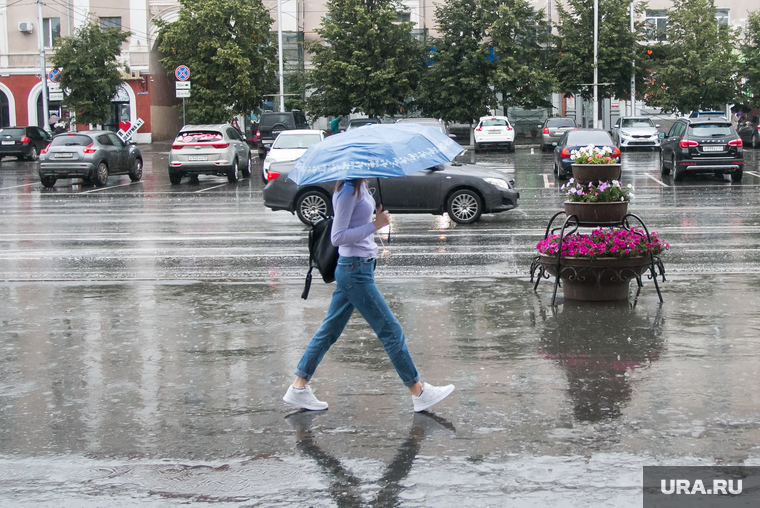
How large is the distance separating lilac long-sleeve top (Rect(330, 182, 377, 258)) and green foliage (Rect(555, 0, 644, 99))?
151ft

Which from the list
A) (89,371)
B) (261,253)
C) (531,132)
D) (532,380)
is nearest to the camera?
(532,380)

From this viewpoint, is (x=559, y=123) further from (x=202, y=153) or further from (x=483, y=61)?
(x=202, y=153)

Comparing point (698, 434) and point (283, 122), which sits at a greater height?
point (283, 122)

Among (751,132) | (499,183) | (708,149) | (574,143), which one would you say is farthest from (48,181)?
(751,132)

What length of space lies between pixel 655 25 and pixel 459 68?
46.5 feet

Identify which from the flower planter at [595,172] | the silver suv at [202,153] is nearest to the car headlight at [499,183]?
the flower planter at [595,172]

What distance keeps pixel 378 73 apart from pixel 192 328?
40278mm

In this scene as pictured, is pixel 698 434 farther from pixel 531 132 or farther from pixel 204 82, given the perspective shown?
pixel 531 132

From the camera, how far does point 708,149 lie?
24.2 metres

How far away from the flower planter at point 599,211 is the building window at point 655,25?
4476 cm

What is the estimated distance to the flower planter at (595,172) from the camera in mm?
8898

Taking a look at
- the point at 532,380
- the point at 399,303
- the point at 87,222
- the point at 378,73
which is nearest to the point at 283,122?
the point at 378,73

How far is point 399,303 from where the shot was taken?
29.7 feet

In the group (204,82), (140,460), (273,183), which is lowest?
(140,460)
